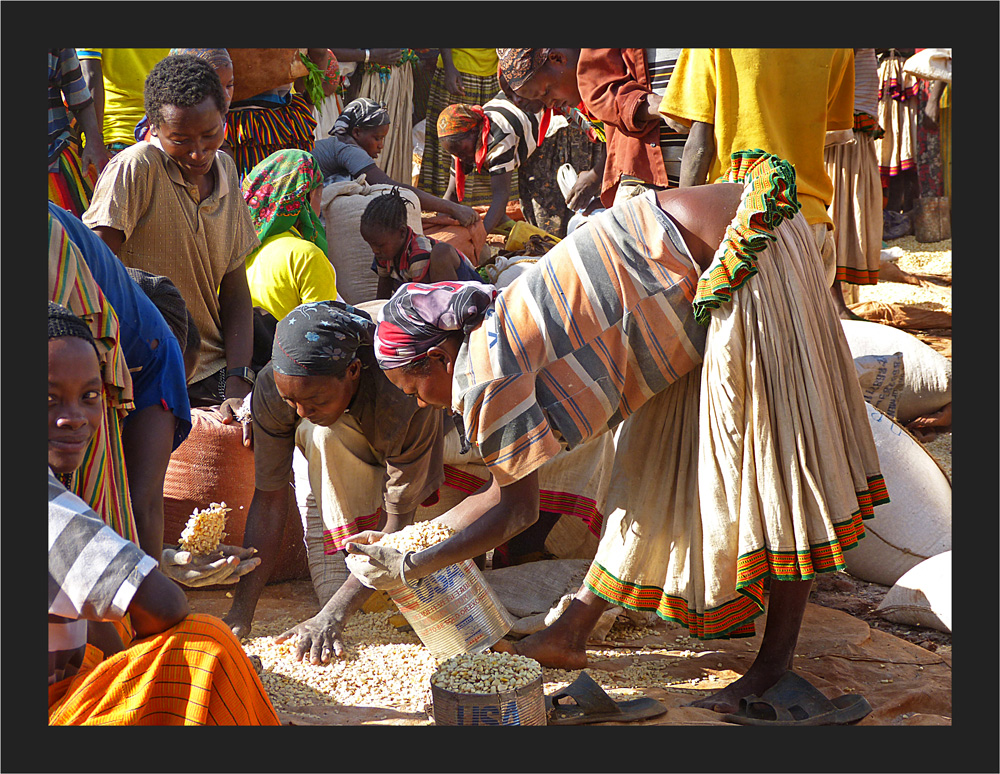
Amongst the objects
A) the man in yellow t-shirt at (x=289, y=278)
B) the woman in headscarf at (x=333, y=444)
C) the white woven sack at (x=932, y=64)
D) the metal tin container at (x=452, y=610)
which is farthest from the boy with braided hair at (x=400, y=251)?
the white woven sack at (x=932, y=64)

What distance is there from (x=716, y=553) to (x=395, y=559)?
91 cm

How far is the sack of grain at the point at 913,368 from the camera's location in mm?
5730

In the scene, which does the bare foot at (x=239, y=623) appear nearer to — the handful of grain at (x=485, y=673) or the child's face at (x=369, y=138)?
the handful of grain at (x=485, y=673)

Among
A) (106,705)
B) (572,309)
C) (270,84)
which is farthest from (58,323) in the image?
(270,84)

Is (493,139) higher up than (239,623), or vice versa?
(493,139)

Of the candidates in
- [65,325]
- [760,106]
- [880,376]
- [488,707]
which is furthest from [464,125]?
[65,325]

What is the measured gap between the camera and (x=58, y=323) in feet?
6.87

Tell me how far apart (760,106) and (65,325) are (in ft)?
8.78

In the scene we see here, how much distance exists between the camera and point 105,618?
194 cm

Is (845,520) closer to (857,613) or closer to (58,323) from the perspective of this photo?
(857,613)

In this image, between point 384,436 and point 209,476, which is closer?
point 384,436

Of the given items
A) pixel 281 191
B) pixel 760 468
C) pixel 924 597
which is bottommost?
pixel 924 597

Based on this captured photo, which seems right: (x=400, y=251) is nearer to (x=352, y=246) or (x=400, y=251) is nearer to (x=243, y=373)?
(x=352, y=246)

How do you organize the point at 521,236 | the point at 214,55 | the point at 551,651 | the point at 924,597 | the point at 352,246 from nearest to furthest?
the point at 551,651 → the point at 924,597 → the point at 214,55 → the point at 352,246 → the point at 521,236
